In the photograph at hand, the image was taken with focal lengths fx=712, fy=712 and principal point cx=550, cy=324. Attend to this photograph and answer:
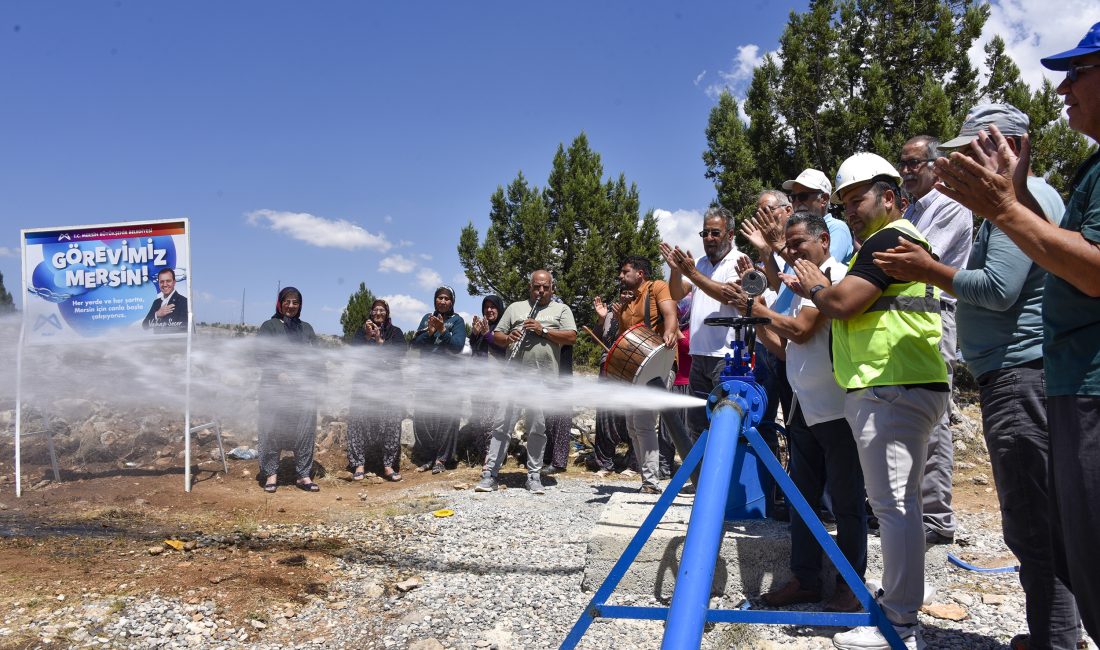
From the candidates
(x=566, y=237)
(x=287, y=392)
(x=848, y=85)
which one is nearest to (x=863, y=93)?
(x=848, y=85)

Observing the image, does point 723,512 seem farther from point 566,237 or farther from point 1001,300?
point 566,237

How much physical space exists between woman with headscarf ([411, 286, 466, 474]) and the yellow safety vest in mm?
6394

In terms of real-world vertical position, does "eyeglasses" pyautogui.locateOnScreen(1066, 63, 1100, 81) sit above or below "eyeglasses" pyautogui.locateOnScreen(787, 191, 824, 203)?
below

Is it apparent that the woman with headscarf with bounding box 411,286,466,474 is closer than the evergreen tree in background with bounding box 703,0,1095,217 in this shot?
Yes

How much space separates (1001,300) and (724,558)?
2.22 meters

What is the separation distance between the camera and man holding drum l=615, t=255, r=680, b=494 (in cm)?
645

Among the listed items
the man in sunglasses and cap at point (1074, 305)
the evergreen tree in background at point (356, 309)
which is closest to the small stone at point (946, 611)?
the man in sunglasses and cap at point (1074, 305)

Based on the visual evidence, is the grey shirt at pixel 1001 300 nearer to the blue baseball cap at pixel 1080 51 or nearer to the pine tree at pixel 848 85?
the blue baseball cap at pixel 1080 51

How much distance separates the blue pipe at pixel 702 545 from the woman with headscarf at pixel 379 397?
717cm

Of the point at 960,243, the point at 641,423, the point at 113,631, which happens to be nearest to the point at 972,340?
the point at 960,243

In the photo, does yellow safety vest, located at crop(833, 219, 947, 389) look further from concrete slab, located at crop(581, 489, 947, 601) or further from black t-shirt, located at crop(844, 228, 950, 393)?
concrete slab, located at crop(581, 489, 947, 601)

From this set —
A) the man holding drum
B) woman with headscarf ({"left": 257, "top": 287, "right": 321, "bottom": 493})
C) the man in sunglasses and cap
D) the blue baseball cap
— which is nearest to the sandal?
woman with headscarf ({"left": 257, "top": 287, "right": 321, "bottom": 493})

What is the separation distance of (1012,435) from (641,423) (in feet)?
13.1

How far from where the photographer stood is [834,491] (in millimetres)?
3684
